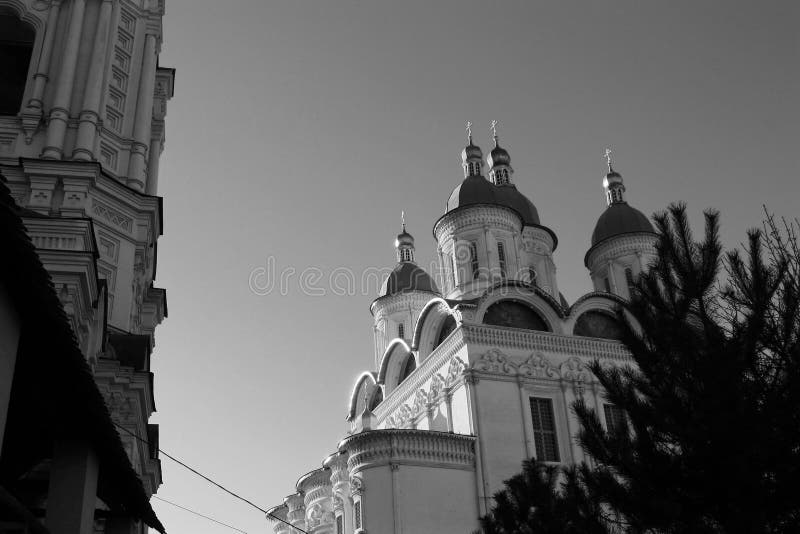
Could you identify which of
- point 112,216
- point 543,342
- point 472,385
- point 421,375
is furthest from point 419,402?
point 112,216

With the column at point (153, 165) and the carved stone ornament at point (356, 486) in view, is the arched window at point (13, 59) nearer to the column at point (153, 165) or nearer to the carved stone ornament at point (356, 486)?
the column at point (153, 165)

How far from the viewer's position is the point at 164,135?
21109 mm

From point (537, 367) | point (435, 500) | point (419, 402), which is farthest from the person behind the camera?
point (419, 402)

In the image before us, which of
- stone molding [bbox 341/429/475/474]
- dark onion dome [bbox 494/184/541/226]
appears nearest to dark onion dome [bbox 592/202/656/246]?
dark onion dome [bbox 494/184/541/226]

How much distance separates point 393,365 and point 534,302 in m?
6.46

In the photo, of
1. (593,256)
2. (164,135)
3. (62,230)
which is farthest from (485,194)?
(62,230)

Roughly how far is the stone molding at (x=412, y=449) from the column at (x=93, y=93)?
10799mm

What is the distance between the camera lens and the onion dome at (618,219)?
A: 33562 mm

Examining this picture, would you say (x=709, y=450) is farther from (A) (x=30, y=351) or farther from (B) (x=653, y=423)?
(A) (x=30, y=351)

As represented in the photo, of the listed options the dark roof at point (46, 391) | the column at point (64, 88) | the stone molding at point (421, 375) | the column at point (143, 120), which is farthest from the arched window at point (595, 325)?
the dark roof at point (46, 391)

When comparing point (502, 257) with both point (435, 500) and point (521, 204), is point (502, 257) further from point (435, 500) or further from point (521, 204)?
point (435, 500)

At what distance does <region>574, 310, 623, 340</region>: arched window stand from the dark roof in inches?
757

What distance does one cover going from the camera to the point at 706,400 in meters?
7.51

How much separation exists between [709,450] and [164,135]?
1707cm
